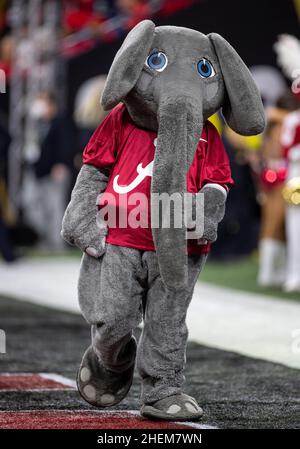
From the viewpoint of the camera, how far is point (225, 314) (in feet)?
29.0

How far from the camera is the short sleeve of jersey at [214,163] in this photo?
461cm

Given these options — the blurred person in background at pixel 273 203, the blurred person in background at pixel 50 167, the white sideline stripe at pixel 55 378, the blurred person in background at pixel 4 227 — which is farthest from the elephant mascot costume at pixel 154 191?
the blurred person in background at pixel 50 167

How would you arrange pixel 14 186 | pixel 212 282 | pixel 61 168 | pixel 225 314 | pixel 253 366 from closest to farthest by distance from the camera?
pixel 253 366, pixel 225 314, pixel 212 282, pixel 61 168, pixel 14 186

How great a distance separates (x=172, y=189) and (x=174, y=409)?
2.82ft

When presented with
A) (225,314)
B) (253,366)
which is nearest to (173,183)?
(253,366)

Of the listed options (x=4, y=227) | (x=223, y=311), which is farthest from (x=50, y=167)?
(x=223, y=311)

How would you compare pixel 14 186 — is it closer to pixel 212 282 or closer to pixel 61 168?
pixel 61 168

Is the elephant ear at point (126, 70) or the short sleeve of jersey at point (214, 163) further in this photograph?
the short sleeve of jersey at point (214, 163)

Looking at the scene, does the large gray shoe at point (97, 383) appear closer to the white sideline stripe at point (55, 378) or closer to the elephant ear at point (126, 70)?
the white sideline stripe at point (55, 378)

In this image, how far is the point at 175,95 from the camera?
174 inches

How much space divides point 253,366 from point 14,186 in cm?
1019

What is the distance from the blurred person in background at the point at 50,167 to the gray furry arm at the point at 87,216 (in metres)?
9.66

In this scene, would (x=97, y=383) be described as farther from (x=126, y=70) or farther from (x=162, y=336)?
(x=126, y=70)

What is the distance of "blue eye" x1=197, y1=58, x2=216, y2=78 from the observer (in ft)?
15.0
